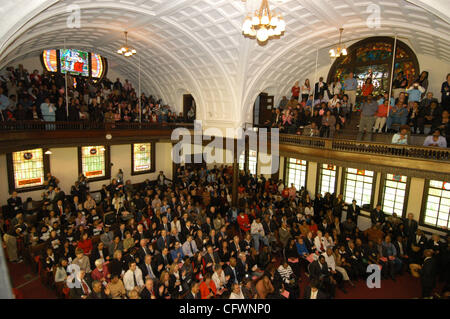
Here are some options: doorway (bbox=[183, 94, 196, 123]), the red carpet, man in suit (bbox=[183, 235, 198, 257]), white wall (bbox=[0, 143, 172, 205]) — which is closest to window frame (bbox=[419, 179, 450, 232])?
man in suit (bbox=[183, 235, 198, 257])

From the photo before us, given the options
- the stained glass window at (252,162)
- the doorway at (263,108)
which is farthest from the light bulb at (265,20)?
the stained glass window at (252,162)

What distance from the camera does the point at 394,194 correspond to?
12562mm

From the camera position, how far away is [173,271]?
6883 millimetres

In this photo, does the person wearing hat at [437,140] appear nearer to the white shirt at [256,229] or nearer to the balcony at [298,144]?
the balcony at [298,144]

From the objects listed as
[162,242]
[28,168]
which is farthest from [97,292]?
[28,168]

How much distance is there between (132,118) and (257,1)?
10130 millimetres

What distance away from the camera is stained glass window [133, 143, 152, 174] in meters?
18.8

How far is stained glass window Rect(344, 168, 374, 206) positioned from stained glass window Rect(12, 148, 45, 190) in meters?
16.8

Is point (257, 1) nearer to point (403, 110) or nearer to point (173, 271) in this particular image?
point (403, 110)

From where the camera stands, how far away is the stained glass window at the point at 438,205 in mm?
11023

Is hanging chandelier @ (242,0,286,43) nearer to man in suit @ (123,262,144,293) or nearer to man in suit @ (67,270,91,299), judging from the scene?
man in suit @ (123,262,144,293)

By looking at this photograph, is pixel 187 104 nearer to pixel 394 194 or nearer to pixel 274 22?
pixel 274 22

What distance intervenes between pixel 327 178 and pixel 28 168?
53.9 ft
